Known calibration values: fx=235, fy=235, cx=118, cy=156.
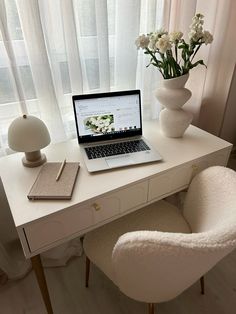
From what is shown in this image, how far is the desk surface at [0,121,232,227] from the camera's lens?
79 centimetres

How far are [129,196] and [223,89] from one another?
3.59 ft

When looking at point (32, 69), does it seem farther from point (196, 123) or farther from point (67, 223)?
point (196, 123)

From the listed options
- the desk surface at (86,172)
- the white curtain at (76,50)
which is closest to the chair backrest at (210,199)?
the desk surface at (86,172)

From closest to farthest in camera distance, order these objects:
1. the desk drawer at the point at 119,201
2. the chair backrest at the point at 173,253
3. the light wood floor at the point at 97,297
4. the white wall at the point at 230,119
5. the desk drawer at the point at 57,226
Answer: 1. the chair backrest at the point at 173,253
2. the desk drawer at the point at 57,226
3. the desk drawer at the point at 119,201
4. the light wood floor at the point at 97,297
5. the white wall at the point at 230,119

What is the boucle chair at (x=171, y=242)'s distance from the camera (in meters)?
0.59

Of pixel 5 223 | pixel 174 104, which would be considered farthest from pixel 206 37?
pixel 5 223

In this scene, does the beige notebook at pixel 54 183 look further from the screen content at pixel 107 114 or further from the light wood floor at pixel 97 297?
the light wood floor at pixel 97 297

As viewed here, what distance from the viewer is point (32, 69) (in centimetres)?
102

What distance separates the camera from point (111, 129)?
1.14 metres

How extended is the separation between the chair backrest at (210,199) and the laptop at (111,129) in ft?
0.72

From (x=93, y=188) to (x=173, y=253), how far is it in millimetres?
385

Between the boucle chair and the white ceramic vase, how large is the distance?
0.27 metres

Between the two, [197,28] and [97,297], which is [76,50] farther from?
[97,297]

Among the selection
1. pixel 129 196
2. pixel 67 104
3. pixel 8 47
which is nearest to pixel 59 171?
pixel 129 196
